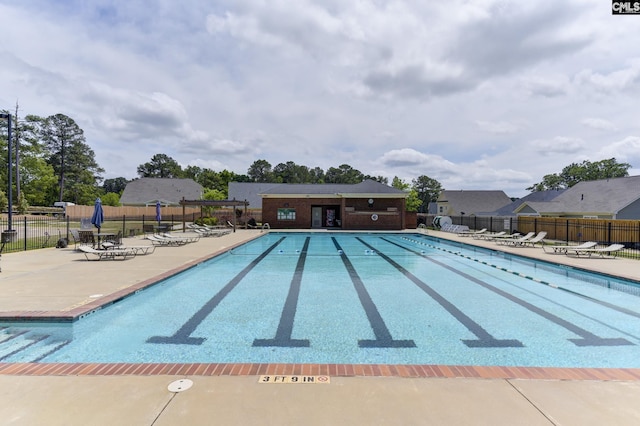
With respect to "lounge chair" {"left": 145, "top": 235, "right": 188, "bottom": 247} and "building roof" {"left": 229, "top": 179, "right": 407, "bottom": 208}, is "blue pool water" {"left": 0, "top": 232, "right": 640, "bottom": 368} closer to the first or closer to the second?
"lounge chair" {"left": 145, "top": 235, "right": 188, "bottom": 247}

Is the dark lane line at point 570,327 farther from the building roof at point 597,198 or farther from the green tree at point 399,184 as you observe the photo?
the green tree at point 399,184

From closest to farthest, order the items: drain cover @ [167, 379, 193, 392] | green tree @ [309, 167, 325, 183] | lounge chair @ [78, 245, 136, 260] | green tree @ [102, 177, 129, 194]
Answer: drain cover @ [167, 379, 193, 392] → lounge chair @ [78, 245, 136, 260] → green tree @ [309, 167, 325, 183] → green tree @ [102, 177, 129, 194]

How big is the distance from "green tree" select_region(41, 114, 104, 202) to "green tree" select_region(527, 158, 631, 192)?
90.7m

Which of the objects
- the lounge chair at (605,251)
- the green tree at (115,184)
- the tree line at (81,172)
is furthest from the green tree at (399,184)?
the green tree at (115,184)

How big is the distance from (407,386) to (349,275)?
24.3 feet

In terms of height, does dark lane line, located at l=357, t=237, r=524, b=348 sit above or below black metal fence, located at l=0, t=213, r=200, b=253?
below

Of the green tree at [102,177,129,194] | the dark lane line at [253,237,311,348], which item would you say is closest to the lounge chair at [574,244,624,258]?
the dark lane line at [253,237,311,348]

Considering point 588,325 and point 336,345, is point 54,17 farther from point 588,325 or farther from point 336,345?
point 588,325

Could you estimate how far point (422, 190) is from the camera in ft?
290

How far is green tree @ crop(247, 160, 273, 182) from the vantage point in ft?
275

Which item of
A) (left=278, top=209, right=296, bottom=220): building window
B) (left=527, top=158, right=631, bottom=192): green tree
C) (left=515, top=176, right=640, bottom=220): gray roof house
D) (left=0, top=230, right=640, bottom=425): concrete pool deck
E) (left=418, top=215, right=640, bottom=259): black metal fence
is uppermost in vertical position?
(left=527, top=158, right=631, bottom=192): green tree

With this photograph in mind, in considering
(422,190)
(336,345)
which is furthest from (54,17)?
(422,190)

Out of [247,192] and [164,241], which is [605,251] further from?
[247,192]

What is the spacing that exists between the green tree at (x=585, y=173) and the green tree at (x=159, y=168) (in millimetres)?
86371
